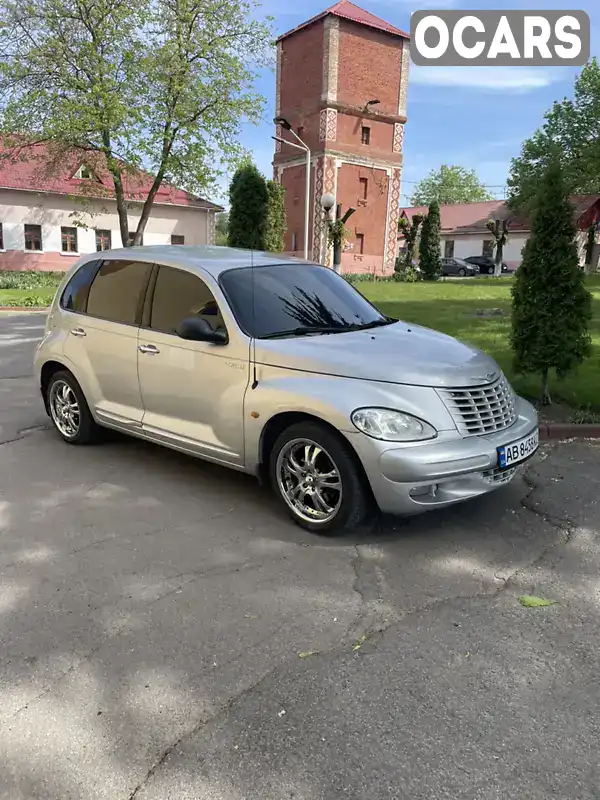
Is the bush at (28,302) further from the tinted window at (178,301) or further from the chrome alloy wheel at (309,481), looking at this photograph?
the chrome alloy wheel at (309,481)

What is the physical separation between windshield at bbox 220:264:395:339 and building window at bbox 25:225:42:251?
42396mm

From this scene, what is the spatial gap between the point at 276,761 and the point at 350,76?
51027 mm

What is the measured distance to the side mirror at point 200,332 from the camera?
481cm

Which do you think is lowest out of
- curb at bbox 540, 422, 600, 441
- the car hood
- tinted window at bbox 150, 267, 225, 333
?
curb at bbox 540, 422, 600, 441

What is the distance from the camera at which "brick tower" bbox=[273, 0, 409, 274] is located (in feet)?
152

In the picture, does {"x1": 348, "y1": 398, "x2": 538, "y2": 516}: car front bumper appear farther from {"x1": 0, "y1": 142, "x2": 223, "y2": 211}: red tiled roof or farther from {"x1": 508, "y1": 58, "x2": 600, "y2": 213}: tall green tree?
{"x1": 508, "y1": 58, "x2": 600, "y2": 213}: tall green tree

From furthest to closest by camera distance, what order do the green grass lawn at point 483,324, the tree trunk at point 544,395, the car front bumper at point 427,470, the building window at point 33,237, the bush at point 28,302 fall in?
1. the building window at point 33,237
2. the bush at point 28,302
3. the green grass lawn at point 483,324
4. the tree trunk at point 544,395
5. the car front bumper at point 427,470

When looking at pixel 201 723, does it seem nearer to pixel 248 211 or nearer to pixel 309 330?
pixel 309 330

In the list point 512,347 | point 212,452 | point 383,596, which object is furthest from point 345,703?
point 512,347

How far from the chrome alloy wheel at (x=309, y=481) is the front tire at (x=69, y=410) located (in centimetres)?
250

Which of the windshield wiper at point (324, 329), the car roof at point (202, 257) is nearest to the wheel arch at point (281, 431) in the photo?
the windshield wiper at point (324, 329)

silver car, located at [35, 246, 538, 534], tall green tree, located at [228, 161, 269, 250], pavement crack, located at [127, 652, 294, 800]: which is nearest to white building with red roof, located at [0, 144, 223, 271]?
tall green tree, located at [228, 161, 269, 250]

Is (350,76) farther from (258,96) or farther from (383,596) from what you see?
(383,596)

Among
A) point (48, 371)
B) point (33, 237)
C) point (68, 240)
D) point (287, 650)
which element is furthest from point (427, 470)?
point (68, 240)
